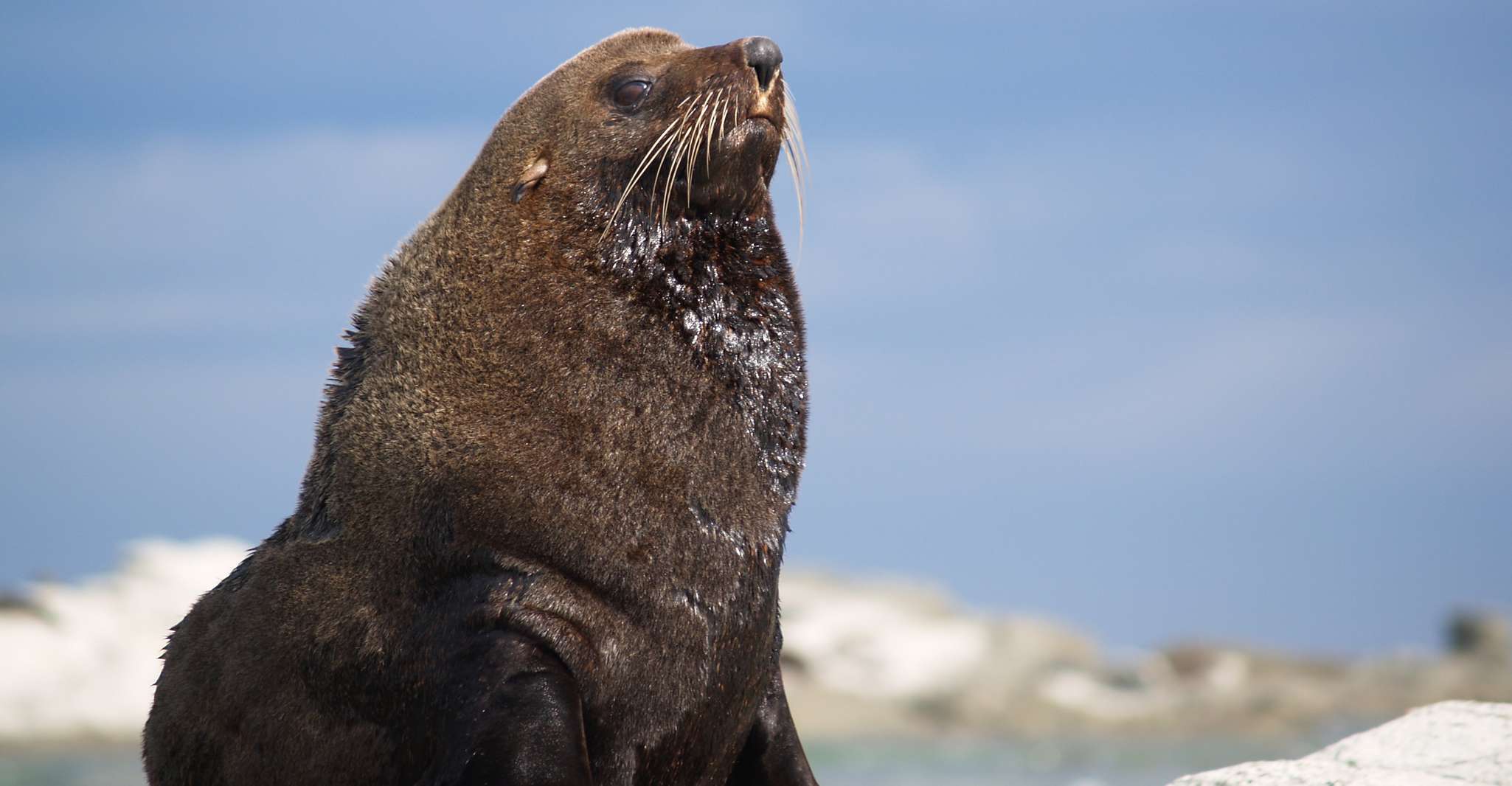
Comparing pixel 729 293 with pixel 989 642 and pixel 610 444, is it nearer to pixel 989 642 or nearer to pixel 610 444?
pixel 610 444

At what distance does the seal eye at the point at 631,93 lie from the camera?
5.59 m

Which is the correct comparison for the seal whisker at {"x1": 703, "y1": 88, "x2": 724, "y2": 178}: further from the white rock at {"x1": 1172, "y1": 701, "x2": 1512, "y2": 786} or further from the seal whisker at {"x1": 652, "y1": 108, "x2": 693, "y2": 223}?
the white rock at {"x1": 1172, "y1": 701, "x2": 1512, "y2": 786}

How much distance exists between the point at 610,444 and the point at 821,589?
122ft

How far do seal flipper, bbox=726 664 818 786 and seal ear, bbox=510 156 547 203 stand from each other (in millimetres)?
2085

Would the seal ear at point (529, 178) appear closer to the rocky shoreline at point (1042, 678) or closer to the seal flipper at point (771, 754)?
the seal flipper at point (771, 754)

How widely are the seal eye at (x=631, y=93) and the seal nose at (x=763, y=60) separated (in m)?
0.40

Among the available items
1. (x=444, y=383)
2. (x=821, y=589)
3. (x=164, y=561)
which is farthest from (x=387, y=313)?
(x=821, y=589)

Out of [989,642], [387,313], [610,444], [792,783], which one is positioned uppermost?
[989,642]

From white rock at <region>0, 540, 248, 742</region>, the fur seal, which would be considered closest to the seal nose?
the fur seal

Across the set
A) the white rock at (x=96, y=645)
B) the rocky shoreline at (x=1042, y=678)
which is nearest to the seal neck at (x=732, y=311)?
the white rock at (x=96, y=645)

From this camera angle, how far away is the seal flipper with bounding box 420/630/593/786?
447cm

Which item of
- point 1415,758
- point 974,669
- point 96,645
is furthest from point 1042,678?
point 1415,758

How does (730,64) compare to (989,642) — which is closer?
(730,64)

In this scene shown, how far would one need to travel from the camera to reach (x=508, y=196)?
5.50m
